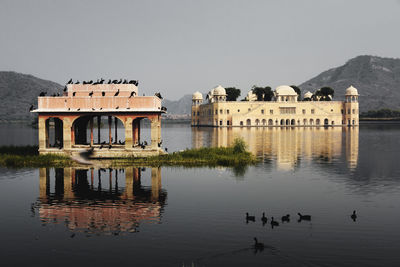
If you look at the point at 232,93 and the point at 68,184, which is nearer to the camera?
the point at 68,184

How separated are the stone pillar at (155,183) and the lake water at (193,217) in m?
0.08

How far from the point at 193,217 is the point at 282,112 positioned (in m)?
151

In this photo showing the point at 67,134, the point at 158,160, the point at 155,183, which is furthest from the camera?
the point at 67,134

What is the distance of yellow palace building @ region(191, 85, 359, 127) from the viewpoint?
6521 inches

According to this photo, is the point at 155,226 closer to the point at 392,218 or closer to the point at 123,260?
the point at 123,260

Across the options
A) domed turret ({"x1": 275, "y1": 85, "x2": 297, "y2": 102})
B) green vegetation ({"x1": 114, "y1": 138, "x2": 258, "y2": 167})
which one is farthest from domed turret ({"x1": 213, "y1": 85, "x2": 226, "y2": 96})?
green vegetation ({"x1": 114, "y1": 138, "x2": 258, "y2": 167})

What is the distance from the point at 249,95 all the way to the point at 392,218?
171m

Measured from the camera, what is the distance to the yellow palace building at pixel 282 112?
165625 mm

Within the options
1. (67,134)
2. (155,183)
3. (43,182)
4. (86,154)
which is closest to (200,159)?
(155,183)

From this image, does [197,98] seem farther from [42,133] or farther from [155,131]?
[42,133]

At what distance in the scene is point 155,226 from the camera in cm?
1950

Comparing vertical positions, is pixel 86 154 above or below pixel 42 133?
below

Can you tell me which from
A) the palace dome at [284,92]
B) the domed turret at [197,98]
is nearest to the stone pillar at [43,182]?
the palace dome at [284,92]

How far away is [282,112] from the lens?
6599 inches
